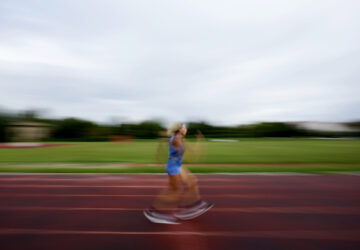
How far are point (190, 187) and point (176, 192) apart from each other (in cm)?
26

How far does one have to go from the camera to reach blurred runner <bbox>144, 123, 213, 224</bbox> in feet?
13.0

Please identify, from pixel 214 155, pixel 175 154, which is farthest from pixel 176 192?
pixel 214 155

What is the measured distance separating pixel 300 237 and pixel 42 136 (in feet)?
164

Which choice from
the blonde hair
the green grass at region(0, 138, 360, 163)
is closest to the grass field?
the green grass at region(0, 138, 360, 163)

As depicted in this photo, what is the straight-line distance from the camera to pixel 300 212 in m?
4.88

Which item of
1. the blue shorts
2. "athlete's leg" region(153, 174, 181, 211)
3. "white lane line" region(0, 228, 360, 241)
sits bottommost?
"white lane line" region(0, 228, 360, 241)

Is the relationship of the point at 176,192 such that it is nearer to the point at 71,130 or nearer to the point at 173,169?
the point at 173,169

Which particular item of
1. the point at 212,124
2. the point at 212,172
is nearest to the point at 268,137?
the point at 212,124

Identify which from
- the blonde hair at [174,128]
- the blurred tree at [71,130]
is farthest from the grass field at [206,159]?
the blurred tree at [71,130]

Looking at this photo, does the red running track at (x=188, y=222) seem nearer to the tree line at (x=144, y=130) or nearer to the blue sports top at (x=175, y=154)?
the blue sports top at (x=175, y=154)

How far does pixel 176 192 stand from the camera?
4262 millimetres

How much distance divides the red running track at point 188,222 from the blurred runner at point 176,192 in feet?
0.56

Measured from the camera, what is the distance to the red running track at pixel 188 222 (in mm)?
3639

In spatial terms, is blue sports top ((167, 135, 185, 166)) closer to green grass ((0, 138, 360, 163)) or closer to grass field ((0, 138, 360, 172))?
grass field ((0, 138, 360, 172))
